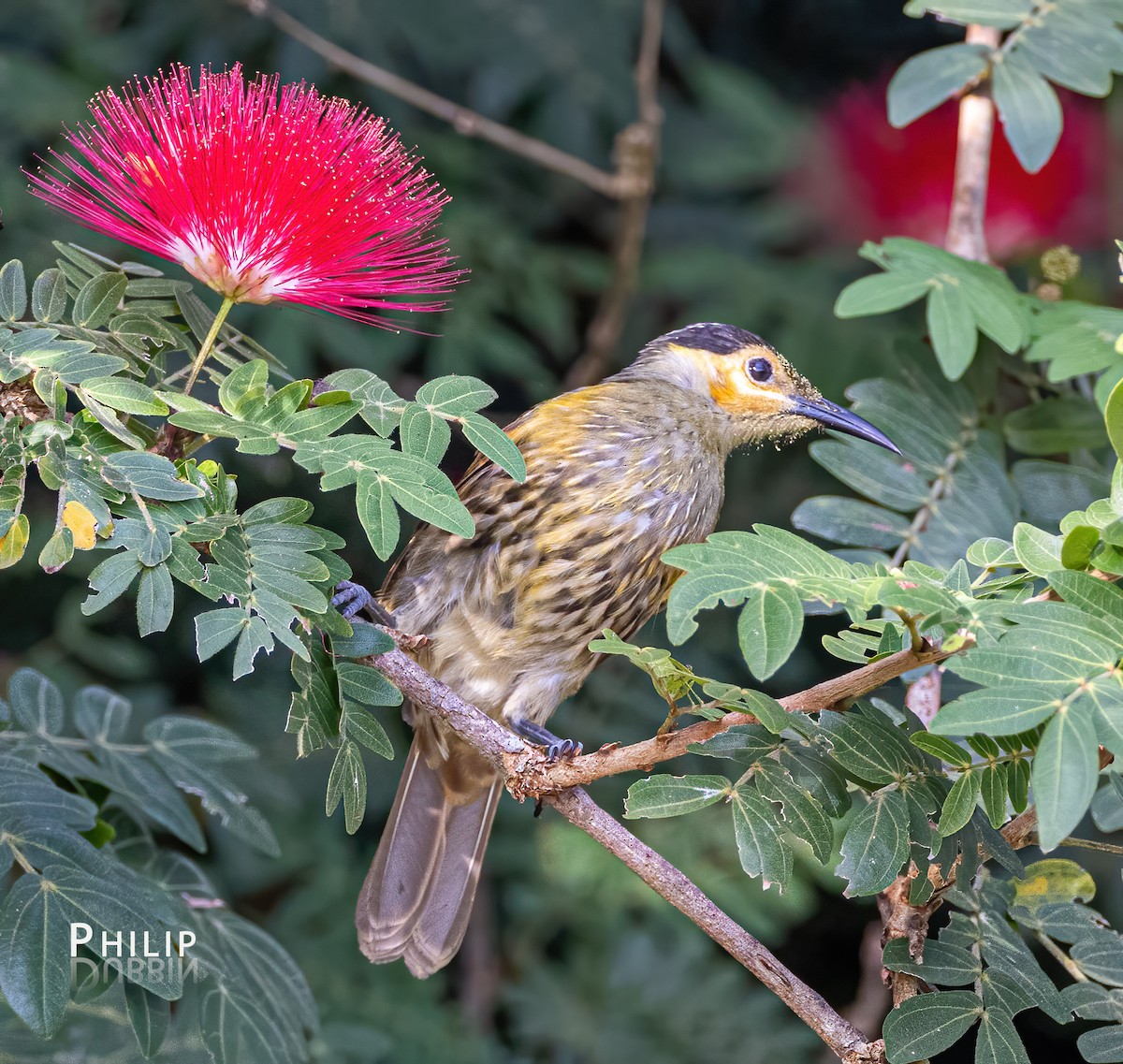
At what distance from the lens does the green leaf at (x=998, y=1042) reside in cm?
155

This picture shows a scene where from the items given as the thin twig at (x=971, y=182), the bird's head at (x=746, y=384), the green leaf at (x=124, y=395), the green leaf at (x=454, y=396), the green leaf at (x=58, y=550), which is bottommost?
the green leaf at (x=58, y=550)

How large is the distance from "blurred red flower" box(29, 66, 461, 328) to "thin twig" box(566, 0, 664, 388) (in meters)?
1.75

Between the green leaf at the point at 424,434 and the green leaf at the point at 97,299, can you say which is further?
the green leaf at the point at 97,299

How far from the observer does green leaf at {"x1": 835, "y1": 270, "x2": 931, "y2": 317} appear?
2168 millimetres

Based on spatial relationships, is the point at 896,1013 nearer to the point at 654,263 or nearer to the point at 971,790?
the point at 971,790

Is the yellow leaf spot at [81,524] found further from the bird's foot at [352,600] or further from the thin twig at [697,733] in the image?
the bird's foot at [352,600]

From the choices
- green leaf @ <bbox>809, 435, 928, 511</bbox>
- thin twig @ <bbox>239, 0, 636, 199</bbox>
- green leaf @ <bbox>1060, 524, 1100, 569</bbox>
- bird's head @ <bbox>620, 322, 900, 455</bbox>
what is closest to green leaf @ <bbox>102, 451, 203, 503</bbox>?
green leaf @ <bbox>1060, 524, 1100, 569</bbox>

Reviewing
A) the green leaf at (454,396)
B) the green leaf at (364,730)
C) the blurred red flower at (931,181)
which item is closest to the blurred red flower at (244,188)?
the green leaf at (454,396)

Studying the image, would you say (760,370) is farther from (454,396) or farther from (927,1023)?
(927,1023)

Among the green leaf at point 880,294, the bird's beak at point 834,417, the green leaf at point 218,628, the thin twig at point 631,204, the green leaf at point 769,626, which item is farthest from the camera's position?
the thin twig at point 631,204

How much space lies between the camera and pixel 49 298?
5.38 feet

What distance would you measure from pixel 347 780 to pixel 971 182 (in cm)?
176

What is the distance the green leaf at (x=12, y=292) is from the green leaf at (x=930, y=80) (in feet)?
4.27

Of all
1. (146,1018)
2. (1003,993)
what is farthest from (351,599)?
(1003,993)
